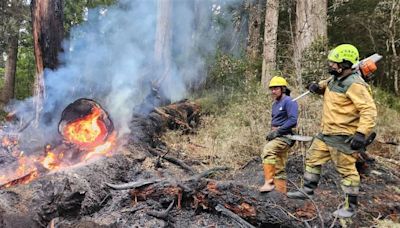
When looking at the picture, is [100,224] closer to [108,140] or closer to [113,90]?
[108,140]

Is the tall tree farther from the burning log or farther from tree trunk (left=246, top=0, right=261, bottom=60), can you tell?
the burning log

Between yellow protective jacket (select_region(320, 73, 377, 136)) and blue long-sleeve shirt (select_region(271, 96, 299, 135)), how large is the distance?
0.62m

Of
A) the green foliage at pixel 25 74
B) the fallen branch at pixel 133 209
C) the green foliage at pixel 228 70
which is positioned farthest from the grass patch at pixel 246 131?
the green foliage at pixel 25 74

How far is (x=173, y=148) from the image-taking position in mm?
8828

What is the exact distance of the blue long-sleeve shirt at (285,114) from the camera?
17.0 feet

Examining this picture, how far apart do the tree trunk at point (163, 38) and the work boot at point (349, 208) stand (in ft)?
29.1

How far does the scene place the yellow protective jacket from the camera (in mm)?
4125

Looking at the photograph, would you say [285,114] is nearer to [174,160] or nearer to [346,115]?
[346,115]

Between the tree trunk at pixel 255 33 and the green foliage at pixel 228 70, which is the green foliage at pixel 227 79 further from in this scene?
the tree trunk at pixel 255 33

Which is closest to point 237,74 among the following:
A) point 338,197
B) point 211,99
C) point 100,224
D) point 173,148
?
point 211,99

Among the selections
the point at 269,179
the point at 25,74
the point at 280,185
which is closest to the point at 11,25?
the point at 25,74

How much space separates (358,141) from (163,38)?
950cm

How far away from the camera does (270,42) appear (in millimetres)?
11227

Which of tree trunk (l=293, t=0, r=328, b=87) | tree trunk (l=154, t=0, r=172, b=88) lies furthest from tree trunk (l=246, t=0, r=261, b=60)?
tree trunk (l=293, t=0, r=328, b=87)
